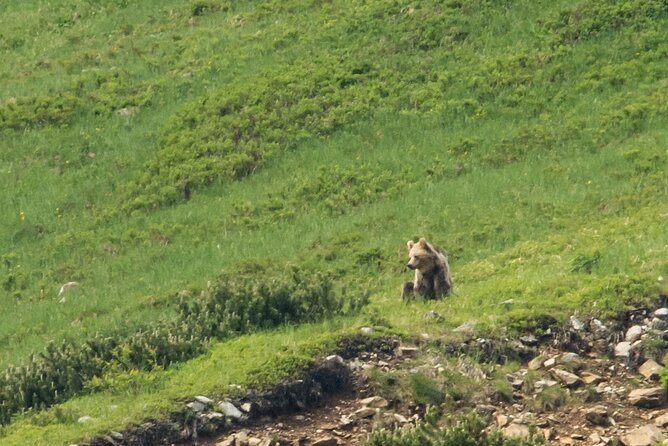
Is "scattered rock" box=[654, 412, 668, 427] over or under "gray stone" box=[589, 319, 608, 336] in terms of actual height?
under

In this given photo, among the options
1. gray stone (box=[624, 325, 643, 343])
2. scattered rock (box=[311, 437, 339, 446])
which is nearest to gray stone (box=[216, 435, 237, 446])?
scattered rock (box=[311, 437, 339, 446])

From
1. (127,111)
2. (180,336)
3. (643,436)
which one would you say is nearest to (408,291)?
(180,336)

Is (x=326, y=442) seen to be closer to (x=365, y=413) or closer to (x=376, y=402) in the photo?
(x=365, y=413)

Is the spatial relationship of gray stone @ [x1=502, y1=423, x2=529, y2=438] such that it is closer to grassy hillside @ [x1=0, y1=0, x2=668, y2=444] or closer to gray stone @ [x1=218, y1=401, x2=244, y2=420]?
gray stone @ [x1=218, y1=401, x2=244, y2=420]

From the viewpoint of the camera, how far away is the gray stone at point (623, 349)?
50.6 feet

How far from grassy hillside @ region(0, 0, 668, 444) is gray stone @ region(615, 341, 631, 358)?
951 mm

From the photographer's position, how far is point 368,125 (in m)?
31.4

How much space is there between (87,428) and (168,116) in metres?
20.0

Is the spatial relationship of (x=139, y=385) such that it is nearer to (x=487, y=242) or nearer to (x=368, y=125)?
(x=487, y=242)

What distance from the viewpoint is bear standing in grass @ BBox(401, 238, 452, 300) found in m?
19.0

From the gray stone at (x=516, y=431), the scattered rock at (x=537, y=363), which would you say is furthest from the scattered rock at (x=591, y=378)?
the gray stone at (x=516, y=431)

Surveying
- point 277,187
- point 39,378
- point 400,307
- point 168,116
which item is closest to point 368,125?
point 277,187

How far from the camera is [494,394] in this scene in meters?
14.5

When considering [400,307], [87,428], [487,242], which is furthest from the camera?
[487,242]
